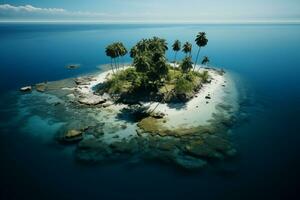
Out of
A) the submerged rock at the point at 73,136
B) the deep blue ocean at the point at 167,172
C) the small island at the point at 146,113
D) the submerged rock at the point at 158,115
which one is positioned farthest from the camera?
the submerged rock at the point at 158,115

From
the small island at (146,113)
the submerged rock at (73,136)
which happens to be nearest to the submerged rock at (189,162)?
the small island at (146,113)

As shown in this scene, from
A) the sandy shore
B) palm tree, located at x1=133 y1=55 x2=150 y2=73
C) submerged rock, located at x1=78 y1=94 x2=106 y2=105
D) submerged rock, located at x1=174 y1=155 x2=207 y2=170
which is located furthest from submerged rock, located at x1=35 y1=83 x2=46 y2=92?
submerged rock, located at x1=174 y1=155 x2=207 y2=170

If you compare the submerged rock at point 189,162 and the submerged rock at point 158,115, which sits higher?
the submerged rock at point 158,115

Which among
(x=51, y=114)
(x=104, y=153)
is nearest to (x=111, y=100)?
(x=51, y=114)

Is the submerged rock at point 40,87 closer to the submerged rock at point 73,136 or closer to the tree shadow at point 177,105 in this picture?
the submerged rock at point 73,136

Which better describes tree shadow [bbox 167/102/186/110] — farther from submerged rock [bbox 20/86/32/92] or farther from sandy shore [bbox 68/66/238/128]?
submerged rock [bbox 20/86/32/92]

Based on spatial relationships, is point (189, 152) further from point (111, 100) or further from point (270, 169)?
point (111, 100)

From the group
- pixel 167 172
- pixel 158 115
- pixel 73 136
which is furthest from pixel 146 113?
pixel 167 172

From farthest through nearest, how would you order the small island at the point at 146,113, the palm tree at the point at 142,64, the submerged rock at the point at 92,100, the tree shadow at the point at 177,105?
1. the palm tree at the point at 142,64
2. the submerged rock at the point at 92,100
3. the tree shadow at the point at 177,105
4. the small island at the point at 146,113
